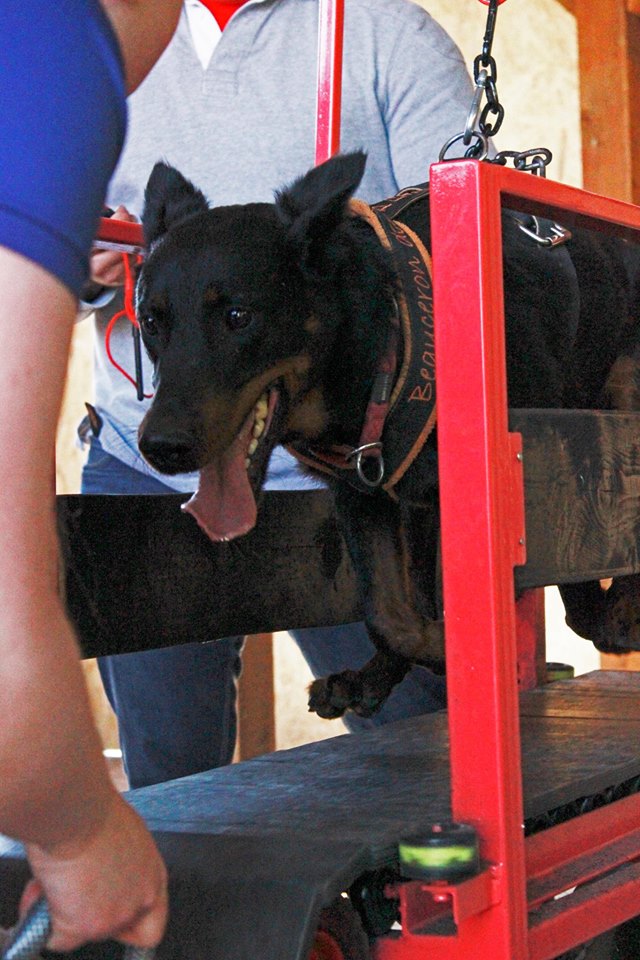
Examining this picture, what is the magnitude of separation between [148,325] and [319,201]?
255mm

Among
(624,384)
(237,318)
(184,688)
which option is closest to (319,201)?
(237,318)

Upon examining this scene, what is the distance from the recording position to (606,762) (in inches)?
56.4

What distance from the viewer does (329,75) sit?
1638mm

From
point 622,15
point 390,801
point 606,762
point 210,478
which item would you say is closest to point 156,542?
point 210,478

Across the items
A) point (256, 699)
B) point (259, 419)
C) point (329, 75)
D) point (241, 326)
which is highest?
point (329, 75)

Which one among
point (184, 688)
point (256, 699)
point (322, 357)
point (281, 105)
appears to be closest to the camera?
point (322, 357)

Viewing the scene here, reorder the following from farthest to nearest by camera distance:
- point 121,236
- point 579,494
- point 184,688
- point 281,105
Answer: point 184,688, point 281,105, point 121,236, point 579,494

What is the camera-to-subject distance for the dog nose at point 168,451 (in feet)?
4.52

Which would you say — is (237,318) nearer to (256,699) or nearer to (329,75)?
(329,75)

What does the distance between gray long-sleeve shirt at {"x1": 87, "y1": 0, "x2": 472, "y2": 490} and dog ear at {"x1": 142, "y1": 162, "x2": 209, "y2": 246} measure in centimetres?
27

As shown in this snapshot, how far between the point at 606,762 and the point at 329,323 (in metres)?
0.62

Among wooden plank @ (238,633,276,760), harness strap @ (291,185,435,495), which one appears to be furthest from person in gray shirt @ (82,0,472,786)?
wooden plank @ (238,633,276,760)

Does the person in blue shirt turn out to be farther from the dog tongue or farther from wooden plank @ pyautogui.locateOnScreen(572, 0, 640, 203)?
wooden plank @ pyautogui.locateOnScreen(572, 0, 640, 203)

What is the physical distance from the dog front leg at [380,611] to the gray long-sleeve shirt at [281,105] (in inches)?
9.8
